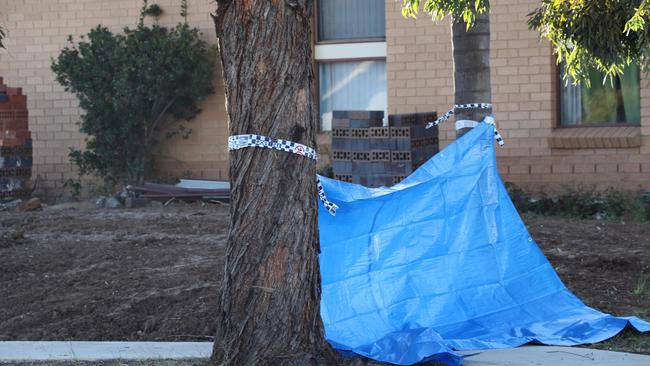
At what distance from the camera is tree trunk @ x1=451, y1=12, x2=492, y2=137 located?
9883 mm

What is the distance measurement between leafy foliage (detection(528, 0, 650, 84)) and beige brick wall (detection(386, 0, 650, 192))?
5.87 metres

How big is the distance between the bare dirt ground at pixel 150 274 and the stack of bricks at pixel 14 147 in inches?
136

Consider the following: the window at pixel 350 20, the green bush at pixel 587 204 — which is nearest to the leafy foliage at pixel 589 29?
the green bush at pixel 587 204

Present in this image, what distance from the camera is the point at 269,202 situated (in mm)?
5883

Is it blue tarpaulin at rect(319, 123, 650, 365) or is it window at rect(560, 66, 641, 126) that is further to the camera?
window at rect(560, 66, 641, 126)

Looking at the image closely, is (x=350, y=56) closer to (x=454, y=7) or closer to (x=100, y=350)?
(x=454, y=7)

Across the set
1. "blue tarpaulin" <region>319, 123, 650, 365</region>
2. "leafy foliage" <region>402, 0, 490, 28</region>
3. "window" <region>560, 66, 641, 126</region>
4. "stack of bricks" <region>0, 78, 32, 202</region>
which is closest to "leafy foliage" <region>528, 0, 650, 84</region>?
"leafy foliage" <region>402, 0, 490, 28</region>

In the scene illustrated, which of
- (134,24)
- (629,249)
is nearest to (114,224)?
(134,24)

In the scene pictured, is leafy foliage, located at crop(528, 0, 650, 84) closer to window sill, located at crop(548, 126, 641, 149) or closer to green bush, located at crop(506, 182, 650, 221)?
green bush, located at crop(506, 182, 650, 221)

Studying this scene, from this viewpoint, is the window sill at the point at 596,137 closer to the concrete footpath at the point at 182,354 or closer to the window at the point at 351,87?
the window at the point at 351,87

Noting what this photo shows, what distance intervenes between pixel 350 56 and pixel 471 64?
637 cm

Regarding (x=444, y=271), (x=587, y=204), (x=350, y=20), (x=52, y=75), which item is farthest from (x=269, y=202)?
(x=52, y=75)

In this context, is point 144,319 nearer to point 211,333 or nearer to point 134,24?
point 211,333

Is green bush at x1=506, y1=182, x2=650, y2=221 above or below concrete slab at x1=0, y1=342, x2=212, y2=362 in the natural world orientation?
above
